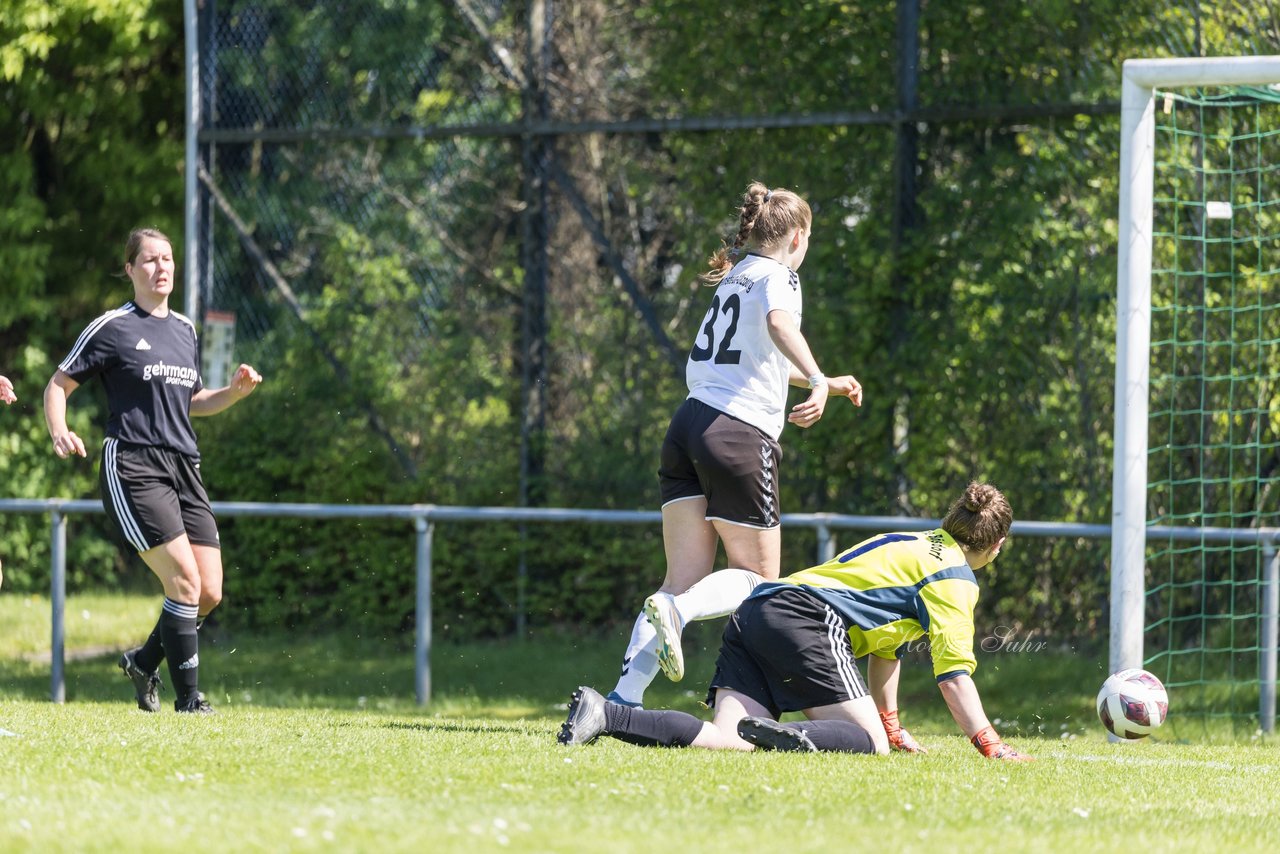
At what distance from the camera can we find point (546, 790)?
4.55m

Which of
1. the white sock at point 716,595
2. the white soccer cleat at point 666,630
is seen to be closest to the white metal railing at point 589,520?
the white sock at point 716,595

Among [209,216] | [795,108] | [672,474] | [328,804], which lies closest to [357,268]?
[209,216]

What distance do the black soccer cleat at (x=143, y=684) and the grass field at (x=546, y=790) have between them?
0.10 meters

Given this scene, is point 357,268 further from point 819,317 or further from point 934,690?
point 934,690

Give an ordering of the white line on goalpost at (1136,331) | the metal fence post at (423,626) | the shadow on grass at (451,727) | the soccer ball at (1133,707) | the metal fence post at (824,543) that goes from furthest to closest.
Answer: the metal fence post at (423,626) < the metal fence post at (824,543) < the white line on goalpost at (1136,331) < the shadow on grass at (451,727) < the soccer ball at (1133,707)

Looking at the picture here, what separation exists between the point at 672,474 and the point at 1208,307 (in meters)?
4.48

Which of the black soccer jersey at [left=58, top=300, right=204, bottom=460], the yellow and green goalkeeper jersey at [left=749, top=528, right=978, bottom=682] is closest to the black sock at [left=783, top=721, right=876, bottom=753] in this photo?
the yellow and green goalkeeper jersey at [left=749, top=528, right=978, bottom=682]

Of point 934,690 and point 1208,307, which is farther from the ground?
point 1208,307

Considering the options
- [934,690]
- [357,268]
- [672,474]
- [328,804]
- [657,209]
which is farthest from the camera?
[357,268]

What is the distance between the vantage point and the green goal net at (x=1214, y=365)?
9.14m

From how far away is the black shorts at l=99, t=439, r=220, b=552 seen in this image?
6.83m

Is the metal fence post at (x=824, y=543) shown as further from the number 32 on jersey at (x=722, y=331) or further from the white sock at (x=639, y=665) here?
the white sock at (x=639, y=665)

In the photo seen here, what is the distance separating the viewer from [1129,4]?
962 centimetres

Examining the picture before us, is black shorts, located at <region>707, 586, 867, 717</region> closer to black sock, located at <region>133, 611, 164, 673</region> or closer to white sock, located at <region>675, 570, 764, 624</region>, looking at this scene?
white sock, located at <region>675, 570, 764, 624</region>
